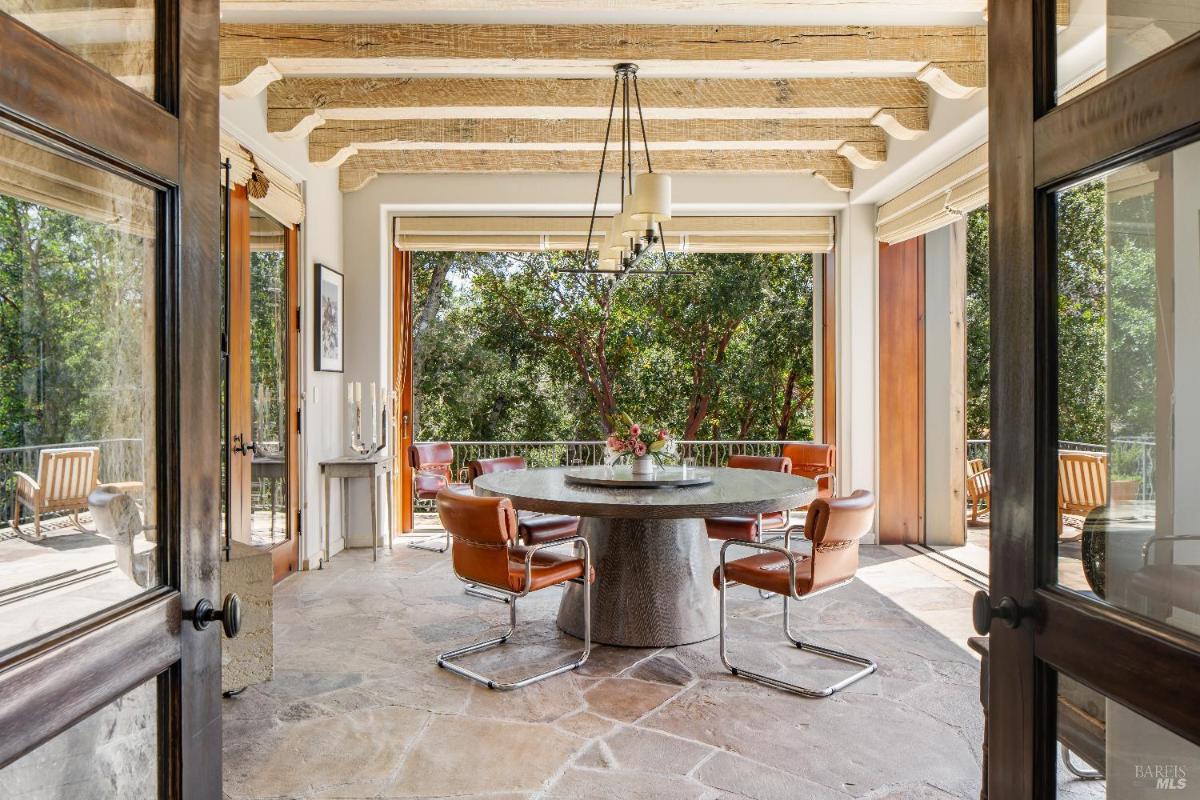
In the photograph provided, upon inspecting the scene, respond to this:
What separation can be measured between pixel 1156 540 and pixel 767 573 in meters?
2.13

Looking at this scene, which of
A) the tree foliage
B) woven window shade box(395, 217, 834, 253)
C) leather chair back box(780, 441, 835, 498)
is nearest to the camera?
leather chair back box(780, 441, 835, 498)

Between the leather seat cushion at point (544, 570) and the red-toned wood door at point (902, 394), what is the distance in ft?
10.8

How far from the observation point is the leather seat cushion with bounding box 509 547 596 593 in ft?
9.57

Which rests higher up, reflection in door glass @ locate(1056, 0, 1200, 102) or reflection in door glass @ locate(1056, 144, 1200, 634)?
reflection in door glass @ locate(1056, 0, 1200, 102)

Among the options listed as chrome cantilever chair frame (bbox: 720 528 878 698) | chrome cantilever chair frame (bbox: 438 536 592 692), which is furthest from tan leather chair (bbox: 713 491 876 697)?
chrome cantilever chair frame (bbox: 438 536 592 692)

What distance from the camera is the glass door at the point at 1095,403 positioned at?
2.77ft

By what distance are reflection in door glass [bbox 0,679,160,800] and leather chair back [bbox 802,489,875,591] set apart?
7.39ft

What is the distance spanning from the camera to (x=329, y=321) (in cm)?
531

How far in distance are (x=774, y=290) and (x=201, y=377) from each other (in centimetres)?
918

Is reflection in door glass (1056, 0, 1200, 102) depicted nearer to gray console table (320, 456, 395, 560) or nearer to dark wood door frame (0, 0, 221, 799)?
dark wood door frame (0, 0, 221, 799)

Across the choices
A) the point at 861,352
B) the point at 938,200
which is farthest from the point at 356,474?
the point at 938,200

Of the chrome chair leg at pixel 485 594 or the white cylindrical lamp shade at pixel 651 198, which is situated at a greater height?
the white cylindrical lamp shade at pixel 651 198

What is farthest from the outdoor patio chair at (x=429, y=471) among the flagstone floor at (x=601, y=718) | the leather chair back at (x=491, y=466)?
the flagstone floor at (x=601, y=718)

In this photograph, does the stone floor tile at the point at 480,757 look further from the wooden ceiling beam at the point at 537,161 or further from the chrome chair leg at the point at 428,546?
the wooden ceiling beam at the point at 537,161
